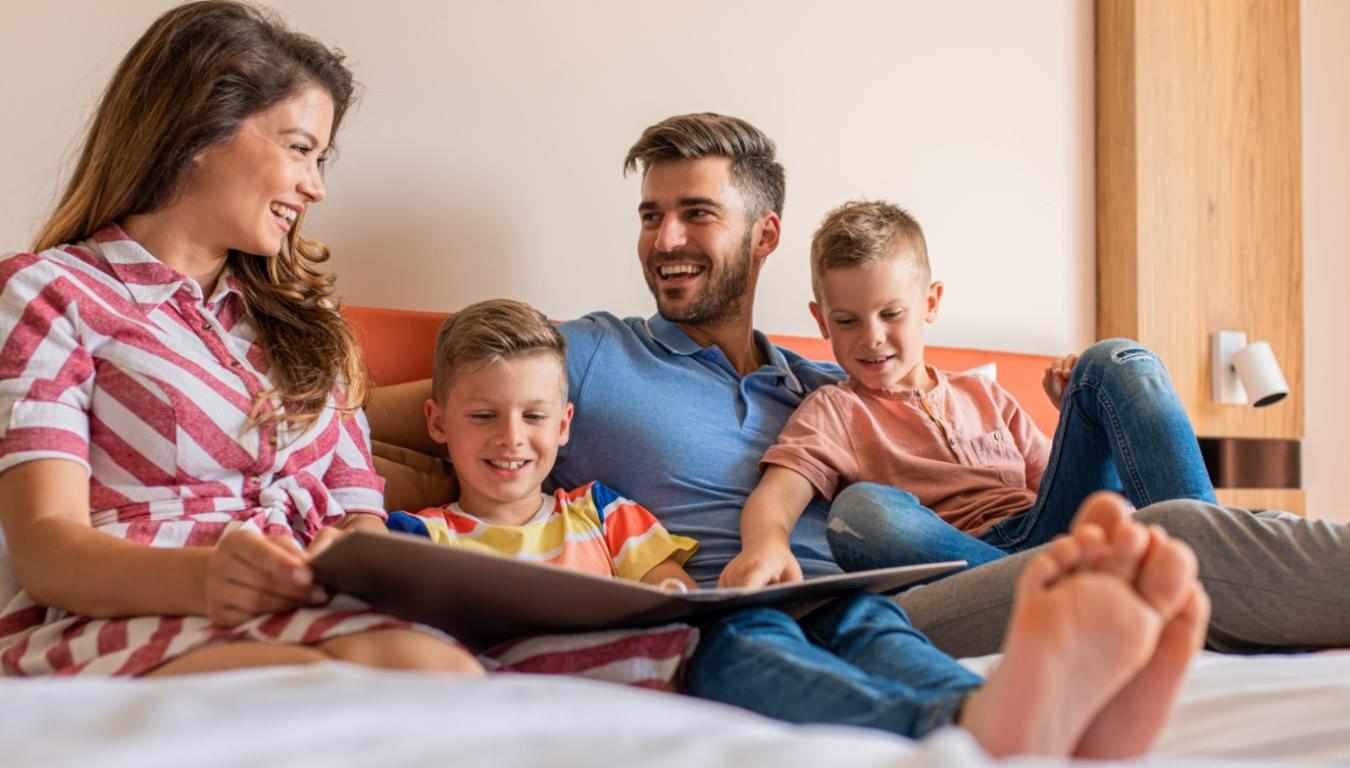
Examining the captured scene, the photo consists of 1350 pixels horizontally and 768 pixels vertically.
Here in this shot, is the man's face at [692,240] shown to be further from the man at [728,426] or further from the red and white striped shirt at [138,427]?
Answer: the red and white striped shirt at [138,427]

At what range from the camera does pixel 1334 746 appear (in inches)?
32.0

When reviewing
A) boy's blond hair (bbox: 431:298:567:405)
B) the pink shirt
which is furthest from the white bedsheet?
the pink shirt

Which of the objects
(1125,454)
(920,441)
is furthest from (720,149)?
(1125,454)

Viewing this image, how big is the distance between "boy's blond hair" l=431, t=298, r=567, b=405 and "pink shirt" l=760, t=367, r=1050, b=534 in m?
0.33

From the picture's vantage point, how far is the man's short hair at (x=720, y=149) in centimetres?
178

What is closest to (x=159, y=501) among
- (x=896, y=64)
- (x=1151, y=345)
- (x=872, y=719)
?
(x=872, y=719)

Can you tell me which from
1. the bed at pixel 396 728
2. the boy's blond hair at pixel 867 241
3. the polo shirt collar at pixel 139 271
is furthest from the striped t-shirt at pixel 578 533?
the bed at pixel 396 728

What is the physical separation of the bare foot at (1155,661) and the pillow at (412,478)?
0.96 m

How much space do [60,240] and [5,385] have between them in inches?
9.4

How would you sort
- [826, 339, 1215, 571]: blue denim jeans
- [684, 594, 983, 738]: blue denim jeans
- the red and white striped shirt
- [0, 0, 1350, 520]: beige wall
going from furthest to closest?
[0, 0, 1350, 520]: beige wall → [826, 339, 1215, 571]: blue denim jeans → the red and white striped shirt → [684, 594, 983, 738]: blue denim jeans

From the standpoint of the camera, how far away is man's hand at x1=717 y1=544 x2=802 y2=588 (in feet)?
4.09

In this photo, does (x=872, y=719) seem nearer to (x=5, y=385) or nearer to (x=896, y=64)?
(x=5, y=385)

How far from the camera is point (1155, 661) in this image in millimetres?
750

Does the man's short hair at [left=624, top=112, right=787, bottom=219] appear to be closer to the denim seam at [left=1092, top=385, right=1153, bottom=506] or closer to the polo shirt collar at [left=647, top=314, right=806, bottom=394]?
the polo shirt collar at [left=647, top=314, right=806, bottom=394]
